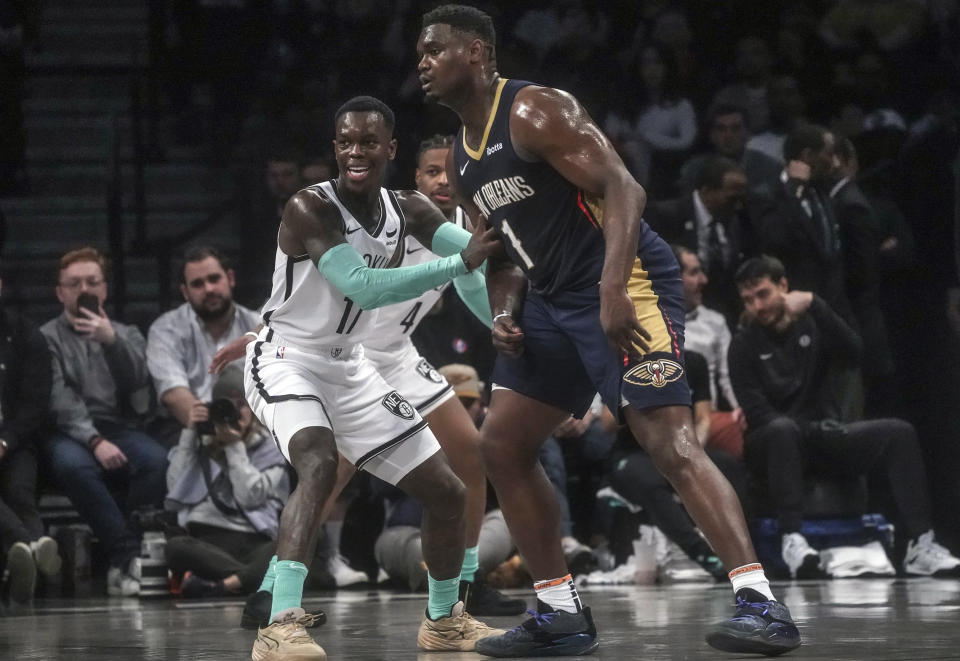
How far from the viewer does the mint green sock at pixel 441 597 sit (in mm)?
4629

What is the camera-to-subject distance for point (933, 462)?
8.53 meters

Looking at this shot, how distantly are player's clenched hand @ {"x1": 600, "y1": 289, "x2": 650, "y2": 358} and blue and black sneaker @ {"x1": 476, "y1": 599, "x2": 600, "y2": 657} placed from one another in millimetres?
878

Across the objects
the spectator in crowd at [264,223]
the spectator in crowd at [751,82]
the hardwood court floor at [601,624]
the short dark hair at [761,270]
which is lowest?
the hardwood court floor at [601,624]

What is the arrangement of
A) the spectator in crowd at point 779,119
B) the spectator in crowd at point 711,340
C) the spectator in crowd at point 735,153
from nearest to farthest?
the spectator in crowd at point 711,340
the spectator in crowd at point 735,153
the spectator in crowd at point 779,119

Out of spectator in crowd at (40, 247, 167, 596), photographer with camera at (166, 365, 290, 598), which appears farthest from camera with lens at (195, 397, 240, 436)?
spectator in crowd at (40, 247, 167, 596)

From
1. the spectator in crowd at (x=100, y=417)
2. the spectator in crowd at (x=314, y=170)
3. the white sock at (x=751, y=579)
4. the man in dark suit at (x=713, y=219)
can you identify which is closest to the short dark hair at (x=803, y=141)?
the man in dark suit at (x=713, y=219)

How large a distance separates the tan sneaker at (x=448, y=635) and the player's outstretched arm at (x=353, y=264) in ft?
3.42

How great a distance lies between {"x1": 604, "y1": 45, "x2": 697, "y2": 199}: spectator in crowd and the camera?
32.5ft

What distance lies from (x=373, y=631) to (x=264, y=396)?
3.60ft

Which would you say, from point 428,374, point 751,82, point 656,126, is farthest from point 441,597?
point 751,82

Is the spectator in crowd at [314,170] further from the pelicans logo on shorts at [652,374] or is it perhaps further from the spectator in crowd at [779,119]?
the pelicans logo on shorts at [652,374]

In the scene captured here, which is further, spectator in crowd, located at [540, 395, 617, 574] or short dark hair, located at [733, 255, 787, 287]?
short dark hair, located at [733, 255, 787, 287]

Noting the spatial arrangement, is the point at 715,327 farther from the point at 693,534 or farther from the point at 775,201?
the point at 693,534

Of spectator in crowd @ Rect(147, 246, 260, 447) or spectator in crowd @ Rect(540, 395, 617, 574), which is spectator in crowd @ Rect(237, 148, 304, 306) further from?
spectator in crowd @ Rect(540, 395, 617, 574)
